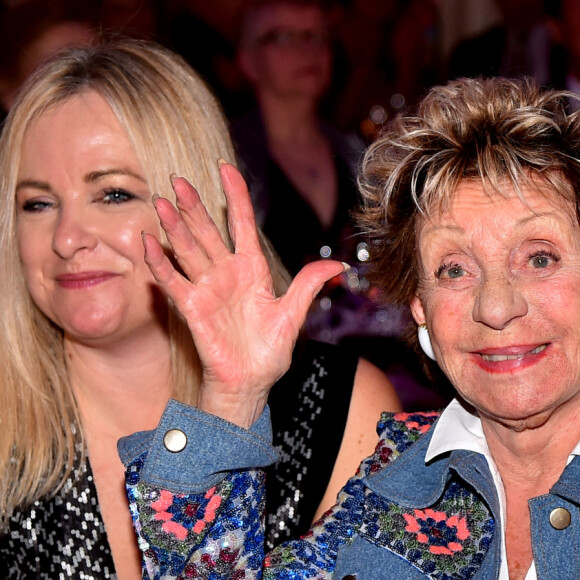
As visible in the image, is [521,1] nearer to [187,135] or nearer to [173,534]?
[187,135]

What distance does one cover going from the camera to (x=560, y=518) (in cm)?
184

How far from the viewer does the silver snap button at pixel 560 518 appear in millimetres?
1835

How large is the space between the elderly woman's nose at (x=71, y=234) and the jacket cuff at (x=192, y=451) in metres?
0.70

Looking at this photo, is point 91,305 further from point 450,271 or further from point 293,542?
point 450,271

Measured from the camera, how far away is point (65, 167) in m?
2.48

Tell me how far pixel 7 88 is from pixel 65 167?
188cm

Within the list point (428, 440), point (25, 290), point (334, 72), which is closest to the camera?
point (428, 440)

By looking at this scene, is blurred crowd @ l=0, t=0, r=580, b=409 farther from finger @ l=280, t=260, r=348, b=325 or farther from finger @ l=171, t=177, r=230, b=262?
finger @ l=171, t=177, r=230, b=262

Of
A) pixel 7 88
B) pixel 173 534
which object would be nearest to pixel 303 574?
pixel 173 534

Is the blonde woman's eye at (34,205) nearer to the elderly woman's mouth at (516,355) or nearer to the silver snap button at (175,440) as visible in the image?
the silver snap button at (175,440)

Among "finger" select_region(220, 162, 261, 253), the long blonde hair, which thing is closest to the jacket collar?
"finger" select_region(220, 162, 261, 253)

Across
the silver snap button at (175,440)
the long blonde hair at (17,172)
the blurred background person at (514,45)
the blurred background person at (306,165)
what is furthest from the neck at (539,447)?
the blurred background person at (514,45)

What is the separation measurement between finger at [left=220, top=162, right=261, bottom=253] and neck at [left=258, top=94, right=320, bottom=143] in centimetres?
338

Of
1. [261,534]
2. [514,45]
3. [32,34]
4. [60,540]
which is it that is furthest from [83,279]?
[514,45]
